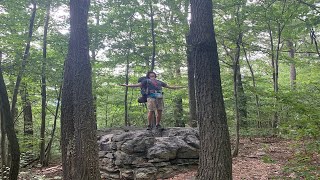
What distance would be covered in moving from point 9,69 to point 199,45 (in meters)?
5.57

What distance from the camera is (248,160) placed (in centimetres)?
823

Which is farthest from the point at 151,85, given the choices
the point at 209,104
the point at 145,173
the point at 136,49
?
the point at 209,104

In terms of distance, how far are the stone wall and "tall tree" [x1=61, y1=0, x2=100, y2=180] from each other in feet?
9.09

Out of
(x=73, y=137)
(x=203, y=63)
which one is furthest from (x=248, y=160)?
(x=73, y=137)

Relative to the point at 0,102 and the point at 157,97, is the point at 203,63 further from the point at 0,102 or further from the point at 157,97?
the point at 0,102

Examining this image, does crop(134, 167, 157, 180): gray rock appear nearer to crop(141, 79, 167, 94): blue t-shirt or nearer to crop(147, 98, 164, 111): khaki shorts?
crop(147, 98, 164, 111): khaki shorts

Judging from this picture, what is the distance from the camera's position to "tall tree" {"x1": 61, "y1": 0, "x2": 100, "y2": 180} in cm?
500

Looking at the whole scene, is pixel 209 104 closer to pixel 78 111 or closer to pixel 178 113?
pixel 78 111

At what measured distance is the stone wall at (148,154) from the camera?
7.80 m

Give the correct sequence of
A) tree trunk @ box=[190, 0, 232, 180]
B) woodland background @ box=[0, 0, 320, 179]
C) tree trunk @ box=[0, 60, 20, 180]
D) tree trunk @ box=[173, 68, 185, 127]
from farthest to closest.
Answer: tree trunk @ box=[173, 68, 185, 127] < woodland background @ box=[0, 0, 320, 179] < tree trunk @ box=[0, 60, 20, 180] < tree trunk @ box=[190, 0, 232, 180]

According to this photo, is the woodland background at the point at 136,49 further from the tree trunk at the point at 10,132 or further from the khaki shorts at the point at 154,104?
the khaki shorts at the point at 154,104

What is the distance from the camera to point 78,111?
16.5 feet

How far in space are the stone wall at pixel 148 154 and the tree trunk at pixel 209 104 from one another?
318 centimetres

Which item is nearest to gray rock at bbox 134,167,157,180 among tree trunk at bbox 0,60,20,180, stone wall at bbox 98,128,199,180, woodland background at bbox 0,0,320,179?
stone wall at bbox 98,128,199,180
